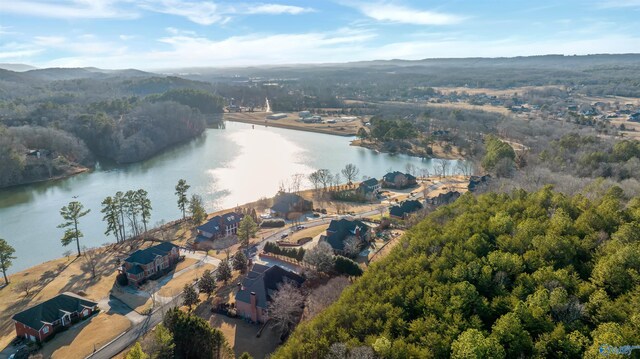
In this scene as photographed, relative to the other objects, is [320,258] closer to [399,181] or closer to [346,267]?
[346,267]

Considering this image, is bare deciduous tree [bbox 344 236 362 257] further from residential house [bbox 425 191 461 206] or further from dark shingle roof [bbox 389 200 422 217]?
residential house [bbox 425 191 461 206]

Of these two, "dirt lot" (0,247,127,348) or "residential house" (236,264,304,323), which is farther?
"dirt lot" (0,247,127,348)

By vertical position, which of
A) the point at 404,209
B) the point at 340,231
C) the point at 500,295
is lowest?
the point at 404,209

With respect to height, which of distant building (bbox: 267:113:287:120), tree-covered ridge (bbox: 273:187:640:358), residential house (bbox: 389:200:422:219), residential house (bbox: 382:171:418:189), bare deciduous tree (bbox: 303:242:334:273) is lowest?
residential house (bbox: 382:171:418:189)

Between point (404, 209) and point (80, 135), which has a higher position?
point (80, 135)

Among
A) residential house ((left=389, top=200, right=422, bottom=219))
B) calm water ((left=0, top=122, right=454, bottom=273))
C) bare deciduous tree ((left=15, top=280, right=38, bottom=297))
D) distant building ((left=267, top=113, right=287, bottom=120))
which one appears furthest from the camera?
distant building ((left=267, top=113, right=287, bottom=120))

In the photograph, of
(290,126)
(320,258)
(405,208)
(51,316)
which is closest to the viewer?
(51,316)

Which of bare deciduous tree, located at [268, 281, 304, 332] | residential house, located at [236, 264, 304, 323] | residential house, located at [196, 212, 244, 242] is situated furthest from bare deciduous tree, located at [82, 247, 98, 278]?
bare deciduous tree, located at [268, 281, 304, 332]

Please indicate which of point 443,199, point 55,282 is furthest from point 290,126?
point 55,282
